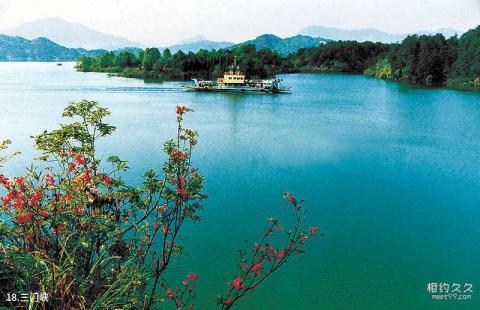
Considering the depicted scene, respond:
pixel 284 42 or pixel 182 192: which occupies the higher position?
pixel 284 42

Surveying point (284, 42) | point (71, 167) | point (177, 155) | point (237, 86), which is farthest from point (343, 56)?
point (284, 42)

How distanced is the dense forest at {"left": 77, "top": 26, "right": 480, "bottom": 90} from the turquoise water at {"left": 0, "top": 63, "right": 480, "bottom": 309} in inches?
593

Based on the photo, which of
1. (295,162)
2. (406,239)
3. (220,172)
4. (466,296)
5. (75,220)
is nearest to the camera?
(75,220)

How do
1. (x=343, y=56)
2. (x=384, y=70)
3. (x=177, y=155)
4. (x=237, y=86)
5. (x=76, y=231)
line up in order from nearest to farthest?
(x=76, y=231), (x=177, y=155), (x=237, y=86), (x=384, y=70), (x=343, y=56)

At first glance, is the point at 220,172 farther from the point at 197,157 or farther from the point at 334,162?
the point at 334,162

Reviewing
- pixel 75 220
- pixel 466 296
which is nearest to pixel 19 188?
pixel 75 220

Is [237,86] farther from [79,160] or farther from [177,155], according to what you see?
[79,160]

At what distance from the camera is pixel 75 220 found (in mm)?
3662

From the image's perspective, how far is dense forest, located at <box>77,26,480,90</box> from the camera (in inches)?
1631

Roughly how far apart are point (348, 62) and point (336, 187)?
68.8 meters

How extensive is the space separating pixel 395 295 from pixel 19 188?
6.10 m

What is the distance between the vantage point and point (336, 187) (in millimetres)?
12289

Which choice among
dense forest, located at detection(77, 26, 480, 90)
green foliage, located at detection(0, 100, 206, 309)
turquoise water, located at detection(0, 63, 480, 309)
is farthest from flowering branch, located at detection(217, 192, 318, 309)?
dense forest, located at detection(77, 26, 480, 90)

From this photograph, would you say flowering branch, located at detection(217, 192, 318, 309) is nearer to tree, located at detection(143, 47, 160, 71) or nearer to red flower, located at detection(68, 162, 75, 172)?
red flower, located at detection(68, 162, 75, 172)
